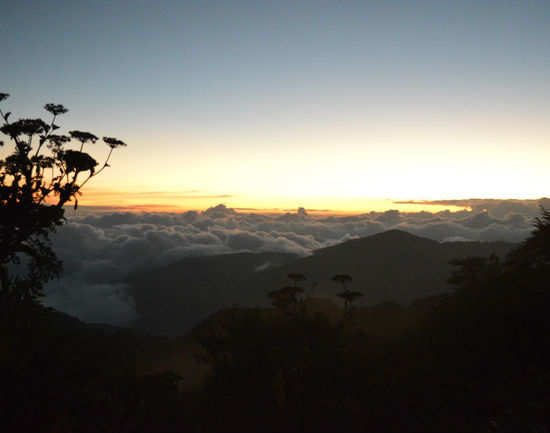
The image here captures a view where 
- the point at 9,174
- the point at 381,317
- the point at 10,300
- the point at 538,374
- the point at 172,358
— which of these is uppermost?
the point at 9,174

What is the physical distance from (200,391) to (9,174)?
1547cm

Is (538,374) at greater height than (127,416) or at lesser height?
greater

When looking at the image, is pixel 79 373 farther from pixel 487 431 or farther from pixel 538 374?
pixel 538 374

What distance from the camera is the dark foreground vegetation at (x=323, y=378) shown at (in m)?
10.3

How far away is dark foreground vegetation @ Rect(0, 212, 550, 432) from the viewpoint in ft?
33.9

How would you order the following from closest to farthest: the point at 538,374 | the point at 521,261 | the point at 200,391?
the point at 538,374, the point at 200,391, the point at 521,261

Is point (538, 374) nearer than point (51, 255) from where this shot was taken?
Yes

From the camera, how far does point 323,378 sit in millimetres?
14617

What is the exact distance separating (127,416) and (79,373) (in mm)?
2982

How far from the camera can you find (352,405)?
1238cm

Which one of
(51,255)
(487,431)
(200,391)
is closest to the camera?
(487,431)

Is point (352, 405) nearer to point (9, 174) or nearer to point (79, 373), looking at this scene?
point (79, 373)

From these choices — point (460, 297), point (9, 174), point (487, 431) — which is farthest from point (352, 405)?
point (9, 174)

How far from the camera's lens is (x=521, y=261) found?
17578 mm
